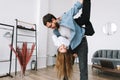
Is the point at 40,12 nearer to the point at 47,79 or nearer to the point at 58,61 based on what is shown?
the point at 47,79

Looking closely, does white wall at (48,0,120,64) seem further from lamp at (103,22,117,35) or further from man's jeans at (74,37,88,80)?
man's jeans at (74,37,88,80)

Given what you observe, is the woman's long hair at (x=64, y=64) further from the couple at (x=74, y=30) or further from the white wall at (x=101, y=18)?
the white wall at (x=101, y=18)

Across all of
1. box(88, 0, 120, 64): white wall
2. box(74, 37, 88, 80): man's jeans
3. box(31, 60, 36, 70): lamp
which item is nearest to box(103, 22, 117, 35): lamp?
box(88, 0, 120, 64): white wall

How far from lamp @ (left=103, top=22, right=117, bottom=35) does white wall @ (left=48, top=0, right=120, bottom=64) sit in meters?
0.13

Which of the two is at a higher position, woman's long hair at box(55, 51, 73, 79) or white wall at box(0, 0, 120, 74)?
white wall at box(0, 0, 120, 74)

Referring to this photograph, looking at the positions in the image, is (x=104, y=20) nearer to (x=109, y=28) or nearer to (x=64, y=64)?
(x=109, y=28)

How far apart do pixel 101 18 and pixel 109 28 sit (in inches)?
23.8

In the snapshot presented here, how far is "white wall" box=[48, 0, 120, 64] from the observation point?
5.88 m

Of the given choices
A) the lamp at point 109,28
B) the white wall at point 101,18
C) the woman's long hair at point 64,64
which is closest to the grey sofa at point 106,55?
the white wall at point 101,18

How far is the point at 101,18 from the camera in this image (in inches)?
252

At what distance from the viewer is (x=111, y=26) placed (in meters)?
6.02

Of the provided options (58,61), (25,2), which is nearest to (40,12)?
(25,2)

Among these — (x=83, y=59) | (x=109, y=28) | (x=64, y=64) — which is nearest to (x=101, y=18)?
(x=109, y=28)

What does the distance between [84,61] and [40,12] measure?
13.9ft
